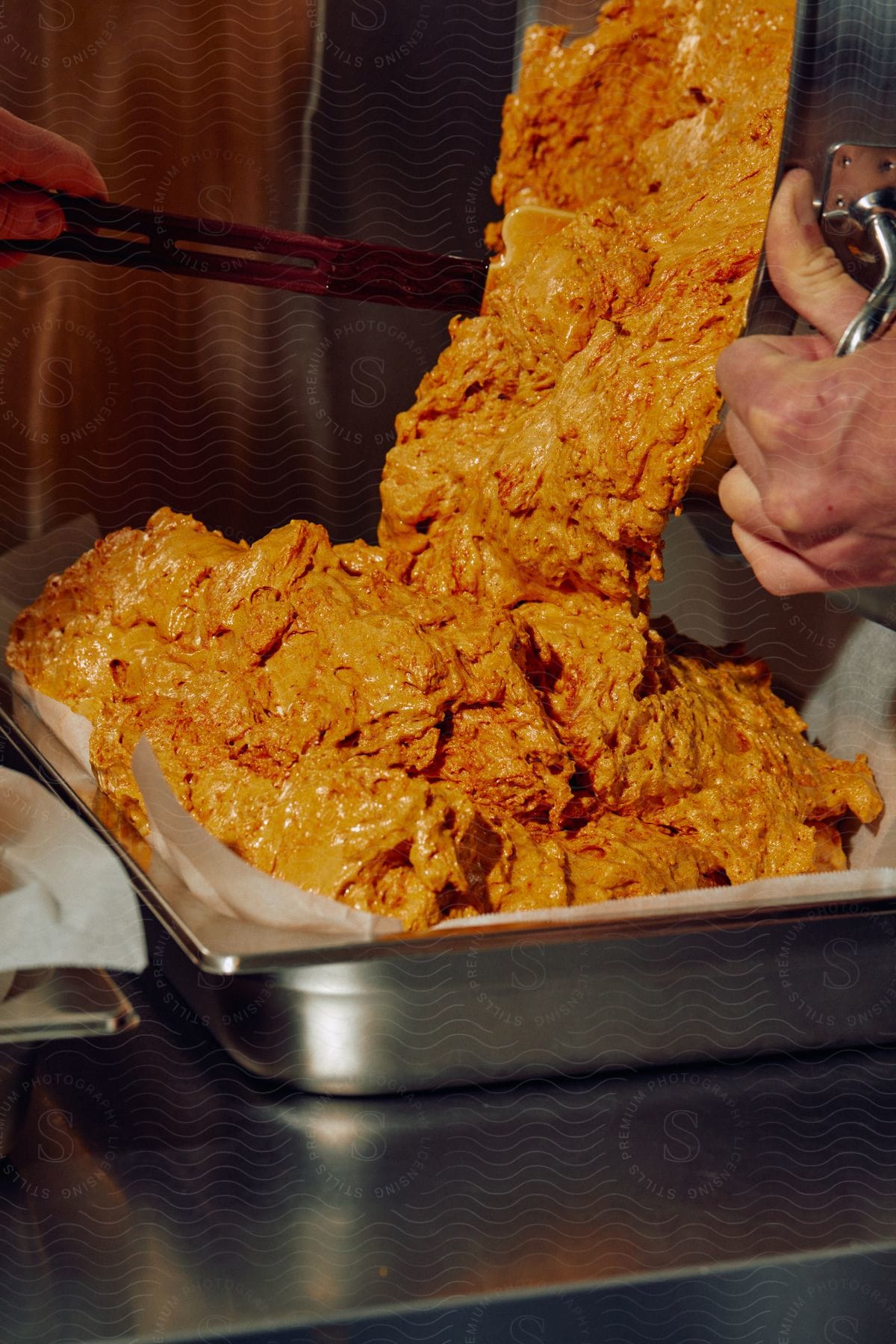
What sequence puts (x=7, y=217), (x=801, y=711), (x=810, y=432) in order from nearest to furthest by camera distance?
1. (x=810, y=432)
2. (x=7, y=217)
3. (x=801, y=711)

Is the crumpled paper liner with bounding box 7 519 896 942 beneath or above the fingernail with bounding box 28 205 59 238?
beneath

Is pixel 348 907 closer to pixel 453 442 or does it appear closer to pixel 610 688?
pixel 610 688

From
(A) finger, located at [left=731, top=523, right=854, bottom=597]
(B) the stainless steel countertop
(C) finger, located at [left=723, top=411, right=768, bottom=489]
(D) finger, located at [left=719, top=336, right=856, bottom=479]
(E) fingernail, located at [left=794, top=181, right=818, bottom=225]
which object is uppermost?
(E) fingernail, located at [left=794, top=181, right=818, bottom=225]

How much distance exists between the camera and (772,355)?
61 centimetres

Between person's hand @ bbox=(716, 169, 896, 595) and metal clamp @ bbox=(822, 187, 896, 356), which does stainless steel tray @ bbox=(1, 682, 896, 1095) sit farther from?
metal clamp @ bbox=(822, 187, 896, 356)

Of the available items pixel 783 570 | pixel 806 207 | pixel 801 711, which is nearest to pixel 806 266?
pixel 806 207

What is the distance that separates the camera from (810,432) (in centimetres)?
57

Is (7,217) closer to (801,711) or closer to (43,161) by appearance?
(43,161)

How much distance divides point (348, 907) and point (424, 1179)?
0.16m

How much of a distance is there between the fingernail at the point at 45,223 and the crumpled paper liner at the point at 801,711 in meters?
0.37

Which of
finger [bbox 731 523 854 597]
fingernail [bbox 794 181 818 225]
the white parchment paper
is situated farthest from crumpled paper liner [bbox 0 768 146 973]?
fingernail [bbox 794 181 818 225]

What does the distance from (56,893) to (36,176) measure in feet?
1.92

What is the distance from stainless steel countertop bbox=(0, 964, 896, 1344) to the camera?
1.79 ft

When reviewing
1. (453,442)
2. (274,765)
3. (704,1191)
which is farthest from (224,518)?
(704,1191)
